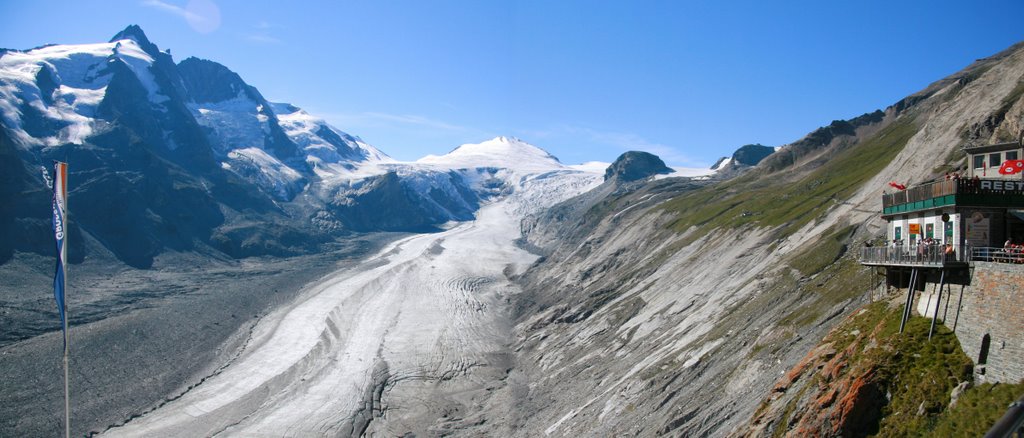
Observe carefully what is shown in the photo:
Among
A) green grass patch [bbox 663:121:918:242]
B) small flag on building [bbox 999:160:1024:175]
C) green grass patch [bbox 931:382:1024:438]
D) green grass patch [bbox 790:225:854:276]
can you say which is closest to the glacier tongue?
green grass patch [bbox 790:225:854:276]

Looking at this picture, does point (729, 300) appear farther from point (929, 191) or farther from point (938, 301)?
point (938, 301)

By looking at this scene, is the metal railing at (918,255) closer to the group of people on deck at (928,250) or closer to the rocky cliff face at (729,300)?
the group of people on deck at (928,250)

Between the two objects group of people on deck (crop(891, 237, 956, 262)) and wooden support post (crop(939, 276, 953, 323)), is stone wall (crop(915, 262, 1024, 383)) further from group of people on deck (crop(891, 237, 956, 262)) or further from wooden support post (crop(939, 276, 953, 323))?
group of people on deck (crop(891, 237, 956, 262))

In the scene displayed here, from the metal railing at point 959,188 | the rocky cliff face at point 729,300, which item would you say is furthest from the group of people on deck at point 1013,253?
the rocky cliff face at point 729,300

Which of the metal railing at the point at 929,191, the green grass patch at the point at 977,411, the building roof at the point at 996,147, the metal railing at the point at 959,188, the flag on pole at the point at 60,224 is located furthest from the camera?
the building roof at the point at 996,147

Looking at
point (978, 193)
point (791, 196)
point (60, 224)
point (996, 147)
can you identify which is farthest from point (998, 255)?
point (791, 196)

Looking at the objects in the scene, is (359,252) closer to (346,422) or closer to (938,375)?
(346,422)

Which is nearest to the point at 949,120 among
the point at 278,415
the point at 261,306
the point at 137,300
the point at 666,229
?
the point at 666,229
